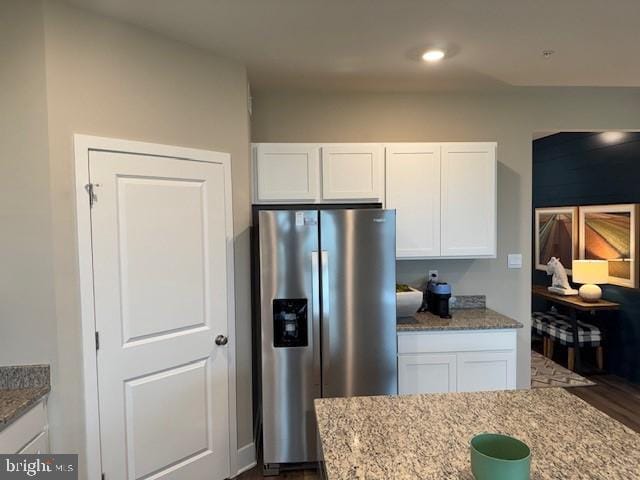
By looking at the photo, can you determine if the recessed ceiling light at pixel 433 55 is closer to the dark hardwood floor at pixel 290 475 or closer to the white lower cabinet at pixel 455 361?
the white lower cabinet at pixel 455 361

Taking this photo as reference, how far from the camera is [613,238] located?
4074mm

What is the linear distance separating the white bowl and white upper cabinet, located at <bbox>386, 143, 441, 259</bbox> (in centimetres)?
30

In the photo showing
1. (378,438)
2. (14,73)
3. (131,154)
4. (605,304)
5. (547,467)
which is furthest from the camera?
(605,304)

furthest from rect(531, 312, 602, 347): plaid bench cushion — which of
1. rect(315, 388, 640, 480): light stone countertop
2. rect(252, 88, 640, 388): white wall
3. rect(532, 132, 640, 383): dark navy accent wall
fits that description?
rect(315, 388, 640, 480): light stone countertop

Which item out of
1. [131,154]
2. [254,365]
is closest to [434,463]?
[131,154]

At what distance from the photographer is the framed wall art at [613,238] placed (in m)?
3.85

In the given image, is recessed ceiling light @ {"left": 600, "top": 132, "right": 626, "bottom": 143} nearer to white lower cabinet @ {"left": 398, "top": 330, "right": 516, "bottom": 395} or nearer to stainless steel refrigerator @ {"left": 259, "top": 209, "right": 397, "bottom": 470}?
white lower cabinet @ {"left": 398, "top": 330, "right": 516, "bottom": 395}

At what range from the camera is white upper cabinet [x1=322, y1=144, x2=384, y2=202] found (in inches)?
117

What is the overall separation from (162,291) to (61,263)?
52 centimetres

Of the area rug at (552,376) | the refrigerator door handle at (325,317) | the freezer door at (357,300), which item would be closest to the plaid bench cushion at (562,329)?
the area rug at (552,376)

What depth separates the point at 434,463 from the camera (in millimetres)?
1107

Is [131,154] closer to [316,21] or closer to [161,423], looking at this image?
[316,21]

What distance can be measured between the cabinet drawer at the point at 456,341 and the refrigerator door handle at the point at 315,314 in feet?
1.92

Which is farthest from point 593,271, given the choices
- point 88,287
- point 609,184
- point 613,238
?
point 88,287
